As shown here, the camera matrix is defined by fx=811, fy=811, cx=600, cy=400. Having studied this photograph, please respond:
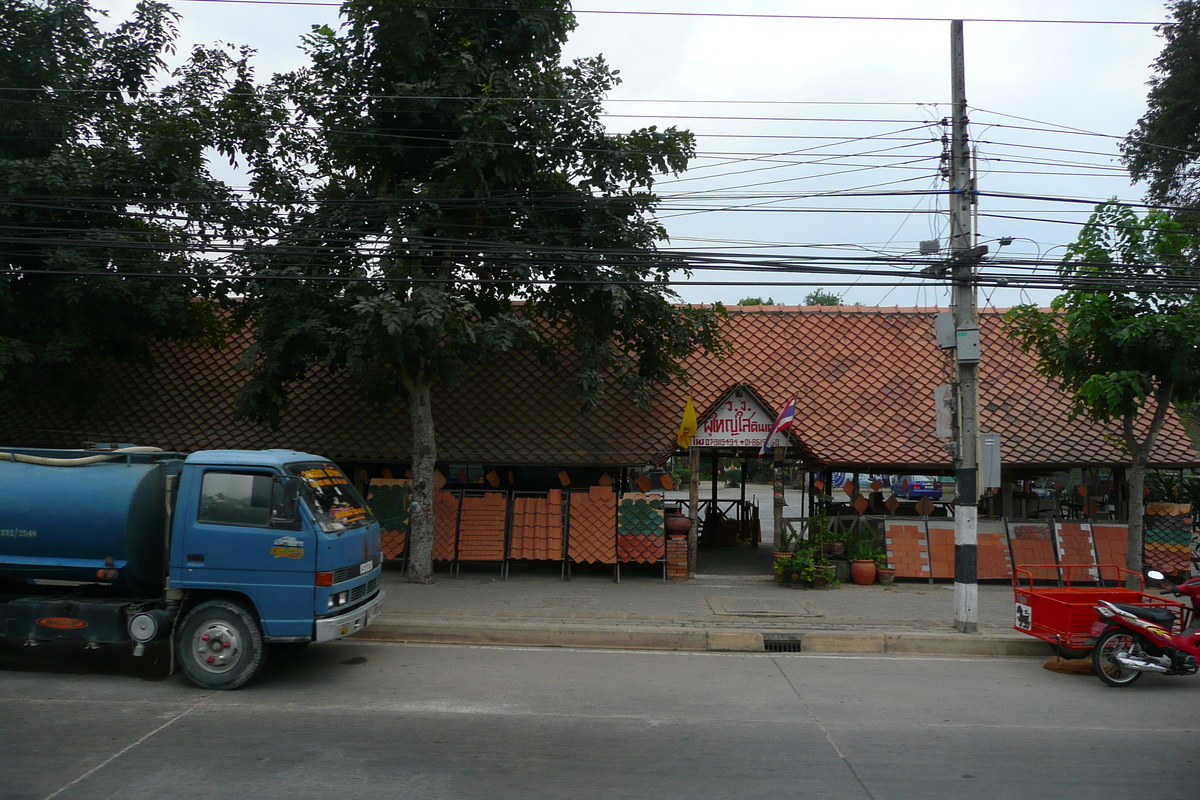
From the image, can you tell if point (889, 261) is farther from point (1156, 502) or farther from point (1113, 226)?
point (1156, 502)

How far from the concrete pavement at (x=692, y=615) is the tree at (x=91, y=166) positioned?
21.7ft

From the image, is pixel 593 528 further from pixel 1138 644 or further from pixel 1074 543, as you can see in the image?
pixel 1074 543

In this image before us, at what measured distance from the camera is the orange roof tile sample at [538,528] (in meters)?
14.4

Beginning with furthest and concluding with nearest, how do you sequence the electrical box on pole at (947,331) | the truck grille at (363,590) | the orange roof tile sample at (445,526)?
1. the orange roof tile sample at (445,526)
2. the electrical box on pole at (947,331)
3. the truck grille at (363,590)

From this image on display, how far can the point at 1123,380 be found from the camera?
464 inches

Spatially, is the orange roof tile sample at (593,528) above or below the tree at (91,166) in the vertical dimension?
below

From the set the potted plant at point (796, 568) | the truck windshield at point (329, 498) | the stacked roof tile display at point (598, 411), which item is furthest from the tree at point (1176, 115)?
the truck windshield at point (329, 498)

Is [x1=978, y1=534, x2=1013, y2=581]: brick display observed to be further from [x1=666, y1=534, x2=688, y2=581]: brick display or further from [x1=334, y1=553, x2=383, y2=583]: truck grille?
[x1=334, y1=553, x2=383, y2=583]: truck grille

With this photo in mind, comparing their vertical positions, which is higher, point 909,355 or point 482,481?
point 909,355

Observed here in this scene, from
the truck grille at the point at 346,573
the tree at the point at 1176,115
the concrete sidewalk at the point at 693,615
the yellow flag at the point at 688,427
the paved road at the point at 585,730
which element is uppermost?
the tree at the point at 1176,115

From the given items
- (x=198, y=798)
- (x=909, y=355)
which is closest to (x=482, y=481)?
(x=909, y=355)

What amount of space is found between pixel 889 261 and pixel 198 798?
9942mm

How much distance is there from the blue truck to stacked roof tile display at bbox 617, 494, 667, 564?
6579 millimetres

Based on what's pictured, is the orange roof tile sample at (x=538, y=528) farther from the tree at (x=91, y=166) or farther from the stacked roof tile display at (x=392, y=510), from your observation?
the tree at (x=91, y=166)
